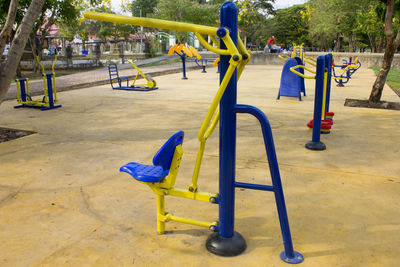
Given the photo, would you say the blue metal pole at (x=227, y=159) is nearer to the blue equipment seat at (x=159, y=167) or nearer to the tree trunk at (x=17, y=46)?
the blue equipment seat at (x=159, y=167)

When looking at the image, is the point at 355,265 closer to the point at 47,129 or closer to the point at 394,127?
the point at 394,127

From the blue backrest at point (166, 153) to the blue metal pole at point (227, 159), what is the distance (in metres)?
0.35

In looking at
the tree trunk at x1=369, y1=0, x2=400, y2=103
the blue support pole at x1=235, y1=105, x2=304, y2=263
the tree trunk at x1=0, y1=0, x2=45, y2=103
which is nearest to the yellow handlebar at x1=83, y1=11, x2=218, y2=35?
the blue support pole at x1=235, y1=105, x2=304, y2=263

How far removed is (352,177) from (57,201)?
287 cm

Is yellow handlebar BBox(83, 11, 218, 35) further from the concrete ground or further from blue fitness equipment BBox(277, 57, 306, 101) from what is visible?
blue fitness equipment BBox(277, 57, 306, 101)

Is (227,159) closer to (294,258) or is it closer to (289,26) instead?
(294,258)

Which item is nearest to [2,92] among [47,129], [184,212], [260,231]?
[47,129]

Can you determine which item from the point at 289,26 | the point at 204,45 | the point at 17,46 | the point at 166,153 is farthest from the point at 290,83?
the point at 289,26

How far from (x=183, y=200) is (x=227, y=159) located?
108 centimetres

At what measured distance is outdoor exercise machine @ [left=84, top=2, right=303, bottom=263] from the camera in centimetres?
193

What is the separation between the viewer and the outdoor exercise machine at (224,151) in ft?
→ 6.35

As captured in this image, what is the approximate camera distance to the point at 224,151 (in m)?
2.17

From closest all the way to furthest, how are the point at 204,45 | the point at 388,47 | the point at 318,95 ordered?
the point at 204,45 < the point at 318,95 < the point at 388,47

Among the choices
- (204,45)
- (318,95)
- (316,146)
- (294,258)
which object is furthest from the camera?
(316,146)
